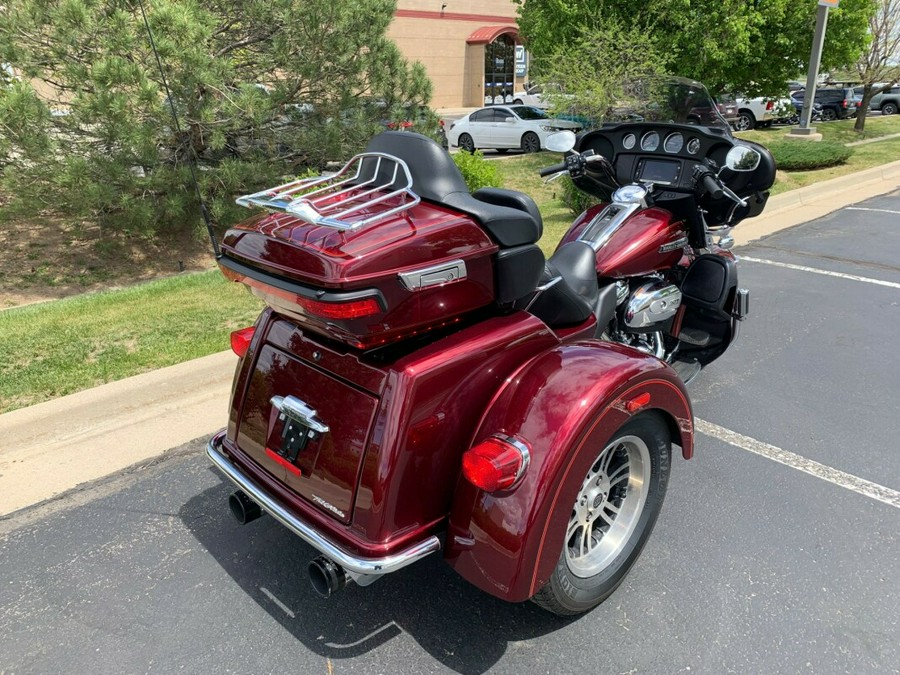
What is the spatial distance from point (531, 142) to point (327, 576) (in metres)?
15.8

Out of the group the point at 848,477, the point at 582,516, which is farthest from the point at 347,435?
the point at 848,477

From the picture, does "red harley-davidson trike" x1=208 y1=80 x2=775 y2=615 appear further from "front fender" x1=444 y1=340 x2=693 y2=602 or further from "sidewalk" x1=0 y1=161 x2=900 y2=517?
"sidewalk" x1=0 y1=161 x2=900 y2=517

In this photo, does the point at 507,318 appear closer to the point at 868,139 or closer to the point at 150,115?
the point at 150,115

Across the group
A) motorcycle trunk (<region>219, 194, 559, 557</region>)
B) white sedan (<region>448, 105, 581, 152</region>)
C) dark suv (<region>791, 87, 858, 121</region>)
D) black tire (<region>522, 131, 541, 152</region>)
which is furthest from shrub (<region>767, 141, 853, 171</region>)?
dark suv (<region>791, 87, 858, 121</region>)

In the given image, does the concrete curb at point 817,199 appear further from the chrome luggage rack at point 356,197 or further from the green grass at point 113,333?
the chrome luggage rack at point 356,197

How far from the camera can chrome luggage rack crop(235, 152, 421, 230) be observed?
79.7 inches

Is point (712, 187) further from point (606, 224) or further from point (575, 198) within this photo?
point (575, 198)

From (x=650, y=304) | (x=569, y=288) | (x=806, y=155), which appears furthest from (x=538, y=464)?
(x=806, y=155)

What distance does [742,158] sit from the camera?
341cm

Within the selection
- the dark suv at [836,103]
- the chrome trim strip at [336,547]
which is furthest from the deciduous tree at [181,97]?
the dark suv at [836,103]

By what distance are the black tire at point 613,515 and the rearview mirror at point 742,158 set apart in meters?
1.64

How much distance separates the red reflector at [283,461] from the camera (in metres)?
2.26

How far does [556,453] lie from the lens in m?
2.01

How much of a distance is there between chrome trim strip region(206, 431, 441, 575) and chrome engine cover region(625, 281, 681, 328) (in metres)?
1.85
